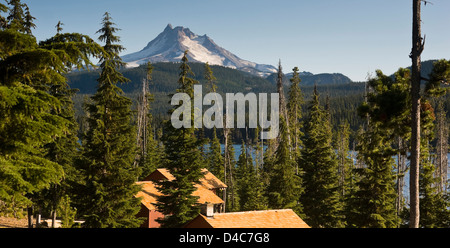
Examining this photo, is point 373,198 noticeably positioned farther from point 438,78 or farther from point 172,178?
point 172,178

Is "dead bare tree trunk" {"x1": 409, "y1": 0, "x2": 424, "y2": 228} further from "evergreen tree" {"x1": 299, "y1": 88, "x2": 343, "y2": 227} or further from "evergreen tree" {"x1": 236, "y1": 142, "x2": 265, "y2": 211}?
"evergreen tree" {"x1": 236, "y1": 142, "x2": 265, "y2": 211}

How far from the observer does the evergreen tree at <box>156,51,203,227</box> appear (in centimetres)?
3016

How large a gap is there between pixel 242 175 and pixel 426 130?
163 ft

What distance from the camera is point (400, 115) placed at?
1589cm

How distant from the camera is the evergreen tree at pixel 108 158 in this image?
79.0 feet

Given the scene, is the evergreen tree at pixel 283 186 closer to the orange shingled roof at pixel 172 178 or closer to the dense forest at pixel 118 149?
the dense forest at pixel 118 149

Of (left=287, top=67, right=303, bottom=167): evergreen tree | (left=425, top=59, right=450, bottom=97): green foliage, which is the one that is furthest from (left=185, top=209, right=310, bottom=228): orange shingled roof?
(left=287, top=67, right=303, bottom=167): evergreen tree

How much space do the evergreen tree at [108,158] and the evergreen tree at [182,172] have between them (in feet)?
17.0

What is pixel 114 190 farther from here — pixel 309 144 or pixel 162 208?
pixel 309 144

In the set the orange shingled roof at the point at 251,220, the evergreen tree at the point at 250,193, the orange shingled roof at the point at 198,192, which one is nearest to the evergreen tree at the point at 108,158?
the orange shingled roof at the point at 251,220

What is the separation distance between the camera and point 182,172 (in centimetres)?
3084

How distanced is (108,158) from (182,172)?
7836 mm
